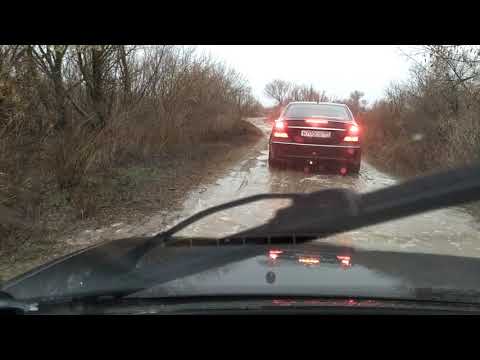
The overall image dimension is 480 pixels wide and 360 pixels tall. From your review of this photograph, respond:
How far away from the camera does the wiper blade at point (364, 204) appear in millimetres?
2219

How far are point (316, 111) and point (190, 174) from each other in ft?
9.91

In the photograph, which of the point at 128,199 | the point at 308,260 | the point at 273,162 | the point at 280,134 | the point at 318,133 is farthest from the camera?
the point at 273,162

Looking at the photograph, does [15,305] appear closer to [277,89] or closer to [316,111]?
[316,111]

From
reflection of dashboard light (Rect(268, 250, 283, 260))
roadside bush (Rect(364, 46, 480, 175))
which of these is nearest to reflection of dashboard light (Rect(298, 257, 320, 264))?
reflection of dashboard light (Rect(268, 250, 283, 260))

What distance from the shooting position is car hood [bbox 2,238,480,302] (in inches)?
87.4

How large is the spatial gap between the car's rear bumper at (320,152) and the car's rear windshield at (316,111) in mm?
666

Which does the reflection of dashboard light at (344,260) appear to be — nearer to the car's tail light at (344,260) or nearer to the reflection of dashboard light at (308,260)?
the car's tail light at (344,260)

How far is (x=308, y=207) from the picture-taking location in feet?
8.99

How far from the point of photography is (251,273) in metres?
2.45

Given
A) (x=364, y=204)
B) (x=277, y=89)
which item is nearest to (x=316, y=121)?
(x=364, y=204)
